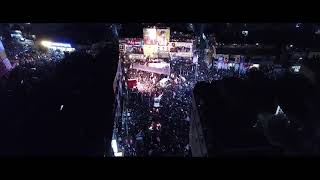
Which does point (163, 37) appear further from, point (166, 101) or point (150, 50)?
point (166, 101)

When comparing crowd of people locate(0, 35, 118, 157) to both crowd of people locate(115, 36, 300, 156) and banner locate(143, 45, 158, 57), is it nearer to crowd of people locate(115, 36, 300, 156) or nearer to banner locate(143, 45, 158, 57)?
crowd of people locate(115, 36, 300, 156)

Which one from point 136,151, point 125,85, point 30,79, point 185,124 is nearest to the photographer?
point 136,151

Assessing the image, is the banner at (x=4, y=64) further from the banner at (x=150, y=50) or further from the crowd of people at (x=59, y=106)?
the banner at (x=150, y=50)

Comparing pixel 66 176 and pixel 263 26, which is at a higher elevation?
pixel 263 26

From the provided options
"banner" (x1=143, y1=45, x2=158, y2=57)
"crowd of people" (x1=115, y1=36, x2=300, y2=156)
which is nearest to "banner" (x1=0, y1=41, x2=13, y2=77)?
"crowd of people" (x1=115, y1=36, x2=300, y2=156)

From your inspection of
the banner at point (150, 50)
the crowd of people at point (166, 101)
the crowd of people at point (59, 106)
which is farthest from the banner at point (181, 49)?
the crowd of people at point (59, 106)

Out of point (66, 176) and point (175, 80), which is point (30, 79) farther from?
point (66, 176)

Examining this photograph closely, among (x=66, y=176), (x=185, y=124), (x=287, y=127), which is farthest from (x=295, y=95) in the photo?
(x=66, y=176)

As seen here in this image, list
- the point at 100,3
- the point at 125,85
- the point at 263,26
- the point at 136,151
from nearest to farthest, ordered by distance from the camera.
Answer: the point at 100,3 → the point at 136,151 → the point at 125,85 → the point at 263,26

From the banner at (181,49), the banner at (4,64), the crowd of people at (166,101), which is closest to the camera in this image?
the crowd of people at (166,101)

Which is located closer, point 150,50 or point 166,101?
point 166,101

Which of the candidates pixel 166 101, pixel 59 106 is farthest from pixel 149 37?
pixel 59 106
